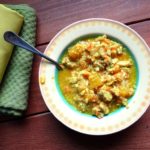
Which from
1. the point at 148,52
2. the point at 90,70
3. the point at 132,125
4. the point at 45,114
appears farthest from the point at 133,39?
the point at 45,114

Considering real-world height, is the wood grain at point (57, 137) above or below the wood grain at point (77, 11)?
below

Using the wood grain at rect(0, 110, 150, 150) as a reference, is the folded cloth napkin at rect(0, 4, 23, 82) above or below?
above

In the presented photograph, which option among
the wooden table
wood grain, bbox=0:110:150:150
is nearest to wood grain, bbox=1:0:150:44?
the wooden table

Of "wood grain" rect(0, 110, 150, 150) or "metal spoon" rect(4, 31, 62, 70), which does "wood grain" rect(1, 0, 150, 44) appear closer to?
"metal spoon" rect(4, 31, 62, 70)

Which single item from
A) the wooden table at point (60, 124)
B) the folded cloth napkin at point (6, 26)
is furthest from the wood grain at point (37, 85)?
the folded cloth napkin at point (6, 26)

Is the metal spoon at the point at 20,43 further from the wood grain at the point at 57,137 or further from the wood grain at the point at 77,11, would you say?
the wood grain at the point at 57,137

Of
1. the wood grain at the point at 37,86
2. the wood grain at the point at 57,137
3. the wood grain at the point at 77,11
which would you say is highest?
the wood grain at the point at 77,11
